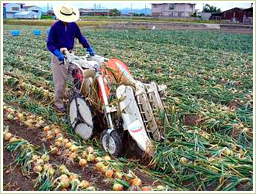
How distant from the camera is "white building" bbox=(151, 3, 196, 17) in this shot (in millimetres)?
59200

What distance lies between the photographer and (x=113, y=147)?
3.48m

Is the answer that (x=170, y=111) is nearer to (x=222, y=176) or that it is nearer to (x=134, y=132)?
(x=134, y=132)

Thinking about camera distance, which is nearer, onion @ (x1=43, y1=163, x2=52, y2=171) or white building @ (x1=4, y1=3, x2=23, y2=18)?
onion @ (x1=43, y1=163, x2=52, y2=171)

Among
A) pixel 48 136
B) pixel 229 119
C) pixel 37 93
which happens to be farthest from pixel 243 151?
pixel 37 93

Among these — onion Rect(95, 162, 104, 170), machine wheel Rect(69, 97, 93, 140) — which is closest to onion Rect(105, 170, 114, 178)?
onion Rect(95, 162, 104, 170)

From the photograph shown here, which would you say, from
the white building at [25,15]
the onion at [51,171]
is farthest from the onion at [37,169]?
the white building at [25,15]

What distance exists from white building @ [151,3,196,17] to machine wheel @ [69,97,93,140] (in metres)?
57.5

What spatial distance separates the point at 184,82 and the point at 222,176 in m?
3.92

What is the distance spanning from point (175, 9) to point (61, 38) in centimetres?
5886

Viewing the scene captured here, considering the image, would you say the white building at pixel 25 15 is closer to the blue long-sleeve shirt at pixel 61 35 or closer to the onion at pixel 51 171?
the blue long-sleeve shirt at pixel 61 35

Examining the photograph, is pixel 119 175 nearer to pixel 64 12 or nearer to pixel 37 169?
pixel 37 169

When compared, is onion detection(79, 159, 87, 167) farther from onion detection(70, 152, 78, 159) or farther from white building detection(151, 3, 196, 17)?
white building detection(151, 3, 196, 17)

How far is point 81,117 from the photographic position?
396 centimetres

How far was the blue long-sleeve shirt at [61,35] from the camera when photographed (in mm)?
4562
